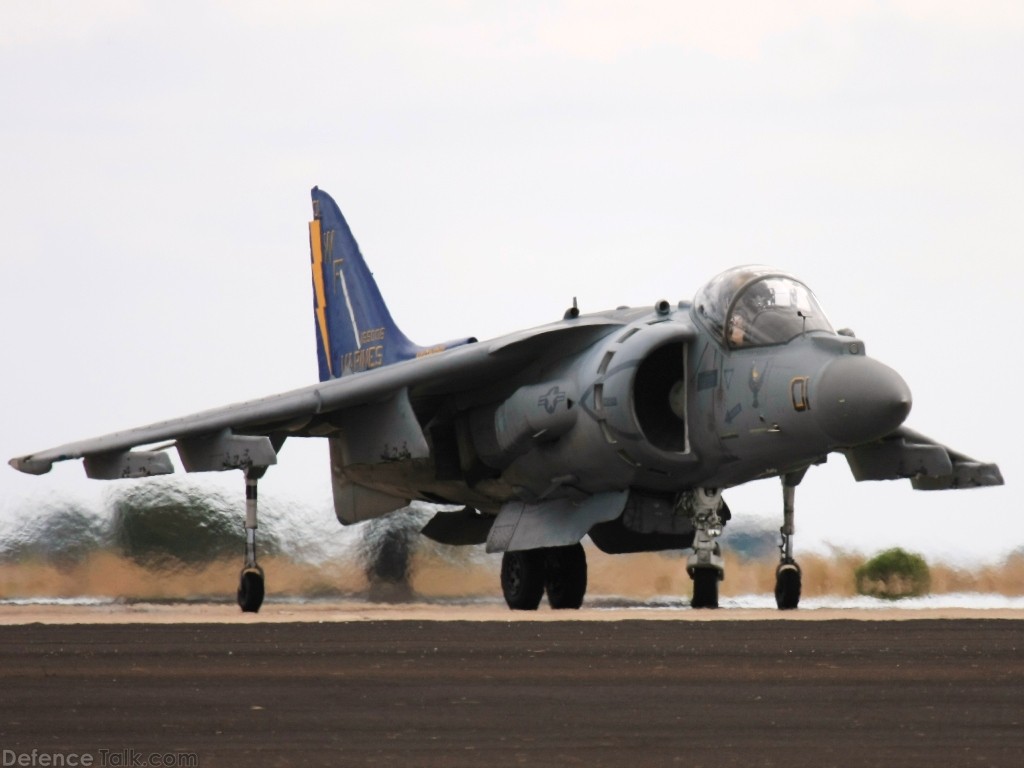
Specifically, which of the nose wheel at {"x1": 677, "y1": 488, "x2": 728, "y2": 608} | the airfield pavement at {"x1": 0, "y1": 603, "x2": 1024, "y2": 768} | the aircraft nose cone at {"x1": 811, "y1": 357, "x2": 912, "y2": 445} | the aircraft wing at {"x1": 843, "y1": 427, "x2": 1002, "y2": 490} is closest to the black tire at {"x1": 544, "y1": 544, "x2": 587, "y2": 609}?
the nose wheel at {"x1": 677, "y1": 488, "x2": 728, "y2": 608}

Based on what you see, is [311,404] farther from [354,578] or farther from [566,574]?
[566,574]

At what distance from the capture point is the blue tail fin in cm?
2062

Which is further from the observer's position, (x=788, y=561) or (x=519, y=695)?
(x=788, y=561)

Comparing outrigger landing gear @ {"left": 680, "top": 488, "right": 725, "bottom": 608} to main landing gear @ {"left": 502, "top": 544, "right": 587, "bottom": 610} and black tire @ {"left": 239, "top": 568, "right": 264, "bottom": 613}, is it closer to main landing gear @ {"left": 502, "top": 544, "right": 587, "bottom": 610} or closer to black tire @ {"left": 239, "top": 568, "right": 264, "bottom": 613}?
main landing gear @ {"left": 502, "top": 544, "right": 587, "bottom": 610}

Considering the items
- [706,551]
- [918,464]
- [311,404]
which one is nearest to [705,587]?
[706,551]

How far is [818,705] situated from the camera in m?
7.51

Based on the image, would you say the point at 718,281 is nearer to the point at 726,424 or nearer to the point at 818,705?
the point at 726,424

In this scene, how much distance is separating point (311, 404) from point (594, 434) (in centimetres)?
272

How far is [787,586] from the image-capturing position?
16.6m

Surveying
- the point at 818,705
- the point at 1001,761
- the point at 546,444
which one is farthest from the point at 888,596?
the point at 1001,761

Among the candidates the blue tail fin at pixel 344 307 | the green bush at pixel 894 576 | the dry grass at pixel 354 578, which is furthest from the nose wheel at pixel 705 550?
the blue tail fin at pixel 344 307

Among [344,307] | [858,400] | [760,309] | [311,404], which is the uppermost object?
[344,307]

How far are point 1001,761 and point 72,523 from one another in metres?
13.6

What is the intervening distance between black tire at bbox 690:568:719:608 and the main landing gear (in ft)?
5.71
